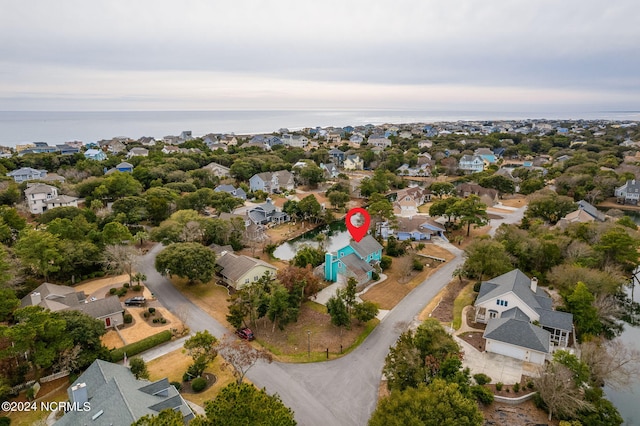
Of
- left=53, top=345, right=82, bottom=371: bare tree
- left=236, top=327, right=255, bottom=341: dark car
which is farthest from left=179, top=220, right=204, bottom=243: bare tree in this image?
Result: left=53, top=345, right=82, bottom=371: bare tree

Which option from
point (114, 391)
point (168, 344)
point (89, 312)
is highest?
point (114, 391)

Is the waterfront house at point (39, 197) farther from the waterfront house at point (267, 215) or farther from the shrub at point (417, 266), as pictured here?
the shrub at point (417, 266)

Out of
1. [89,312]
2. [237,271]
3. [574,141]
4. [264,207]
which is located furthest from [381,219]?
[574,141]

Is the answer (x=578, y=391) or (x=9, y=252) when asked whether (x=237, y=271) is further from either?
(x=578, y=391)

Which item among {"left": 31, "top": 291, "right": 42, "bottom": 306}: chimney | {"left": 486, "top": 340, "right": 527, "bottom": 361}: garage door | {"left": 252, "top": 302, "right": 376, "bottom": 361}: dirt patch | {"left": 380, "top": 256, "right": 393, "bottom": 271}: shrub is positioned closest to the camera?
{"left": 486, "top": 340, "right": 527, "bottom": 361}: garage door

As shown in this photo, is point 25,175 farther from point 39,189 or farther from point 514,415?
point 514,415

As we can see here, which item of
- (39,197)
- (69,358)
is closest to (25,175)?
(39,197)

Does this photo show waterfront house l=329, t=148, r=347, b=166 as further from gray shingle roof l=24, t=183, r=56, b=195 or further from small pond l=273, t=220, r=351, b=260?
gray shingle roof l=24, t=183, r=56, b=195
